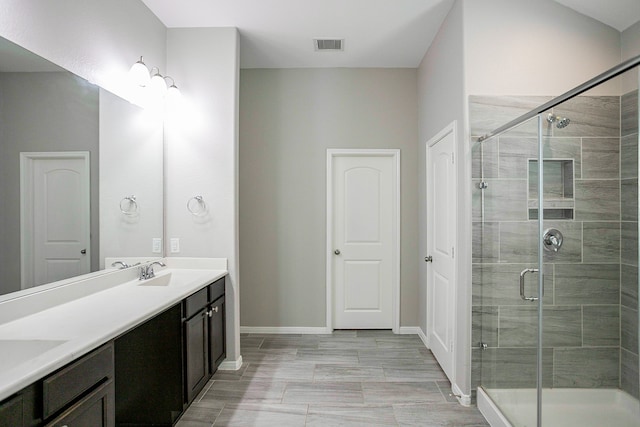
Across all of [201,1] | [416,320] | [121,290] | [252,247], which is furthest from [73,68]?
[416,320]

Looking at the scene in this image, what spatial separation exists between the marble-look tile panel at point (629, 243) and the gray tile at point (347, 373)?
6.21ft

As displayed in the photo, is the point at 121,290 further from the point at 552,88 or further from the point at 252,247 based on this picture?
the point at 552,88

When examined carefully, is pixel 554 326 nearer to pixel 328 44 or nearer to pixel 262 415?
pixel 262 415

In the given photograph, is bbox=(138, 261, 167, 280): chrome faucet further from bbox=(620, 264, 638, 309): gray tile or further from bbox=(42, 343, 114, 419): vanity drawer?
Result: bbox=(620, 264, 638, 309): gray tile

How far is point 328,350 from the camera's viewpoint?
358cm

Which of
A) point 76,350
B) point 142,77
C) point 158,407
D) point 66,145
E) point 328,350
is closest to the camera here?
point 76,350

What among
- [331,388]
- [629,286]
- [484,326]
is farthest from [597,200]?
[331,388]

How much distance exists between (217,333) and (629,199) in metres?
2.80

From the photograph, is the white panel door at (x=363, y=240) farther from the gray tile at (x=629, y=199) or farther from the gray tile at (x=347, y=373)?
the gray tile at (x=629, y=199)

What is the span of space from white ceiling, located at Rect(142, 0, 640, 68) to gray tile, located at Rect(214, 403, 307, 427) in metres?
2.96

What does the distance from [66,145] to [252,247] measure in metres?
2.20

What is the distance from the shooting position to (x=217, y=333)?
Answer: 288cm

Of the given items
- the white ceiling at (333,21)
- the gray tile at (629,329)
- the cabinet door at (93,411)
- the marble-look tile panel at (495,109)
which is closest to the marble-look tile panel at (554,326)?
the gray tile at (629,329)

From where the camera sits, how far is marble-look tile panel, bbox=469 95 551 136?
2500mm
